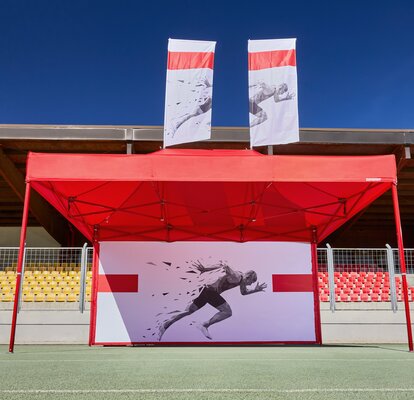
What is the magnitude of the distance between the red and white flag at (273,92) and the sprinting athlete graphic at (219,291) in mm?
2683

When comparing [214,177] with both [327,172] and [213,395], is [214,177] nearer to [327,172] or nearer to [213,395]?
[327,172]

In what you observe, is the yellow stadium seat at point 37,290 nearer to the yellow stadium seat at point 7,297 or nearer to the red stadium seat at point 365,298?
the yellow stadium seat at point 7,297

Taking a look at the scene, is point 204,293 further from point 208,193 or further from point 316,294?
point 208,193

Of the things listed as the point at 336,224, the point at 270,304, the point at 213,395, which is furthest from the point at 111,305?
the point at 213,395

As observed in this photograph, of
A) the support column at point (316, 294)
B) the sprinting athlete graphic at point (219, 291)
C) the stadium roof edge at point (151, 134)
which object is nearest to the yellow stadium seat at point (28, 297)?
the sprinting athlete graphic at point (219, 291)

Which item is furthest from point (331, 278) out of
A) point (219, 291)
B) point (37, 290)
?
point (37, 290)

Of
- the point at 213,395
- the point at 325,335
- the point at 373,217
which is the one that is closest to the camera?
the point at 213,395

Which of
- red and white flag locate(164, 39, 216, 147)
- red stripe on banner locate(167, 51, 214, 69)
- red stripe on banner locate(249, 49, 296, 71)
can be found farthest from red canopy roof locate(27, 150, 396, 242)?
red stripe on banner locate(167, 51, 214, 69)

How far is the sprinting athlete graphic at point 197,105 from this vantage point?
8023mm

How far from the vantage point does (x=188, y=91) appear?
27.0 ft

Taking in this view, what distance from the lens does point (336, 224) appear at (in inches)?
348

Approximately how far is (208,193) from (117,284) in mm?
2775

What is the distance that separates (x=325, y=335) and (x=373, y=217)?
10413mm

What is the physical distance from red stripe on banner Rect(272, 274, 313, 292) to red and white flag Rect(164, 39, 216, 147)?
3152mm
